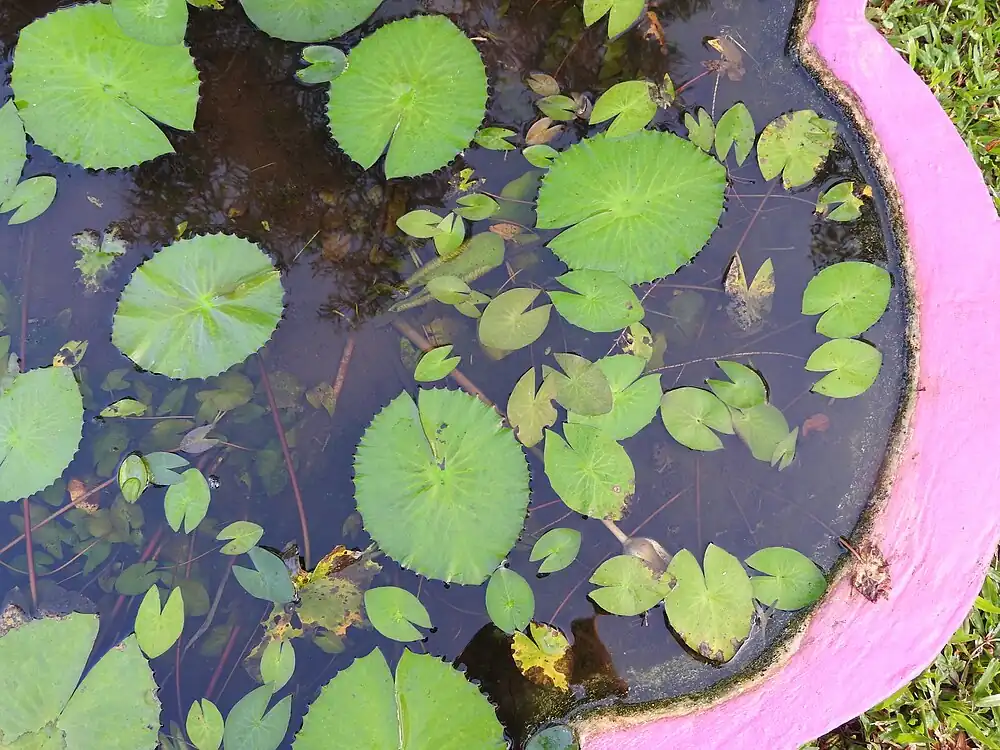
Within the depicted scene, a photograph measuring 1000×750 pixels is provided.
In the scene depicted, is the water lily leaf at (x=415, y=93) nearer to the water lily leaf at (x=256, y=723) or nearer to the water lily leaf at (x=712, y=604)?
the water lily leaf at (x=712, y=604)

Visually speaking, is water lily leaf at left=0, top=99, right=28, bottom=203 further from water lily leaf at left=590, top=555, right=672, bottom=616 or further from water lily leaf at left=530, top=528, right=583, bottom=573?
water lily leaf at left=590, top=555, right=672, bottom=616

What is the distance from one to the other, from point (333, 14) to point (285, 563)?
4.96 feet

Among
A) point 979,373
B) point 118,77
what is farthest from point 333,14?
point 979,373

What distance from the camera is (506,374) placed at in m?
1.91

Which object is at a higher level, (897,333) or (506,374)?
(897,333)

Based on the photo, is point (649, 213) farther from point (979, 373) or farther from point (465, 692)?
point (465, 692)

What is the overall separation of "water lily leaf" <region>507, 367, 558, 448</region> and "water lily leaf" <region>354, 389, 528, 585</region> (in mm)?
88

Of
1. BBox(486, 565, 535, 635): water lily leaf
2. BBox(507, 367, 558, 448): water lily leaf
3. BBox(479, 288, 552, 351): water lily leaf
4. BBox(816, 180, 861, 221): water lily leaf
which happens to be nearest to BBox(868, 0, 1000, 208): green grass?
BBox(816, 180, 861, 221): water lily leaf

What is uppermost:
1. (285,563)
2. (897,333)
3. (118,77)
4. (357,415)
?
(897,333)

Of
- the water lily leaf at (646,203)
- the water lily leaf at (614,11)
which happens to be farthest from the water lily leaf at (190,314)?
the water lily leaf at (614,11)

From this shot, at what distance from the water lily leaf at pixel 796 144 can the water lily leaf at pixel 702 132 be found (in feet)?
0.44

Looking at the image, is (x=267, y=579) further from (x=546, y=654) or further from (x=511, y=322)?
(x=511, y=322)

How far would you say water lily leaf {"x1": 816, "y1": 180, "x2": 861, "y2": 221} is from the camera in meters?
1.85

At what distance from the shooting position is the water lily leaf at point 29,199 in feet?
6.23
